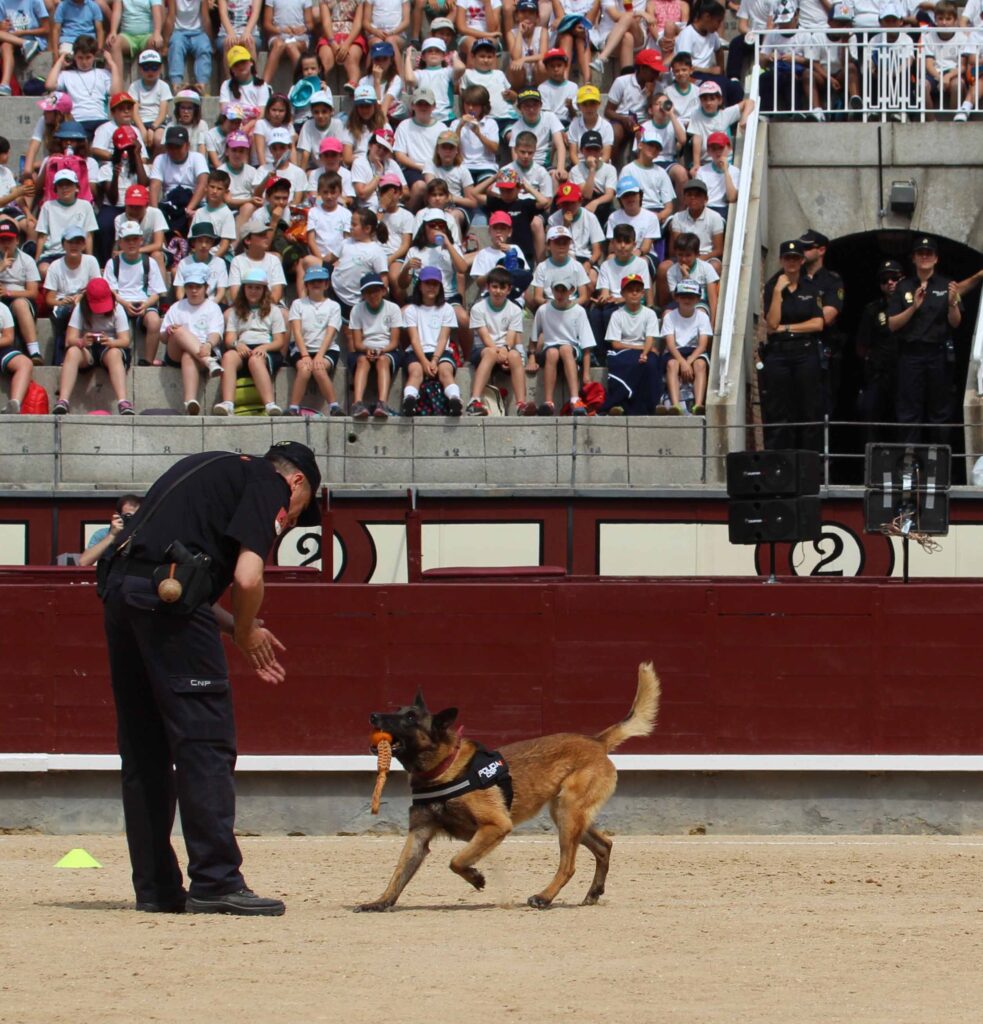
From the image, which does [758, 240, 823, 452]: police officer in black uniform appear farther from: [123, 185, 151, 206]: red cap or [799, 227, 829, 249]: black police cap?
[123, 185, 151, 206]: red cap

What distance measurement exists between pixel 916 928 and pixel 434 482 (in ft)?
27.8

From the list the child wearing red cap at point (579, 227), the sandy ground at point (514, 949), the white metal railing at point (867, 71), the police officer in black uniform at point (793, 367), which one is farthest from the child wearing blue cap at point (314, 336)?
the sandy ground at point (514, 949)

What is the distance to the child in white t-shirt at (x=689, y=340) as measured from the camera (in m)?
16.2

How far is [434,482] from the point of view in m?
15.9

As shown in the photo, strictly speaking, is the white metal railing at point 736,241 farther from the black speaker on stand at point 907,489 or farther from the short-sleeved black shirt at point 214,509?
the short-sleeved black shirt at point 214,509

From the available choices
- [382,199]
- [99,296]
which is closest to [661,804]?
[99,296]

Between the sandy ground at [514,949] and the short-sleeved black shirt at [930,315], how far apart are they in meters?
6.91

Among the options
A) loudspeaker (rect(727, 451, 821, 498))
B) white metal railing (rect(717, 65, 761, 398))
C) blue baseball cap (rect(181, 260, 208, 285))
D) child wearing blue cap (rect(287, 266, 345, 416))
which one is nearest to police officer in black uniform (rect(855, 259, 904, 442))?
white metal railing (rect(717, 65, 761, 398))

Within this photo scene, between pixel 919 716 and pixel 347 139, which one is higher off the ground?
pixel 347 139

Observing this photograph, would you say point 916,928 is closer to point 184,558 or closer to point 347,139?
point 184,558

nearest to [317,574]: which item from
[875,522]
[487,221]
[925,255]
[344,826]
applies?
[344,826]

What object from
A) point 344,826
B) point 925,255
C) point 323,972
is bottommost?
point 344,826

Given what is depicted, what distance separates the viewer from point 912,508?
13.3 metres

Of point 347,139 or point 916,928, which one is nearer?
point 916,928
